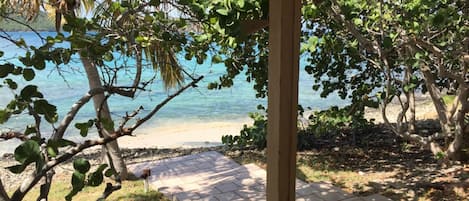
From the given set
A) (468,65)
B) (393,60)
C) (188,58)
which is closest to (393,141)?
(393,60)

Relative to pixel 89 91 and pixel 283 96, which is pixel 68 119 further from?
pixel 283 96

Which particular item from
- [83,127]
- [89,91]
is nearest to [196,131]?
[89,91]

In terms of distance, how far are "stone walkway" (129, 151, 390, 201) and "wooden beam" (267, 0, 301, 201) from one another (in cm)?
183

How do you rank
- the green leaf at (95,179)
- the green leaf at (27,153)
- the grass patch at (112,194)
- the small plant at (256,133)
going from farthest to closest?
the small plant at (256,133)
the grass patch at (112,194)
the green leaf at (95,179)
the green leaf at (27,153)

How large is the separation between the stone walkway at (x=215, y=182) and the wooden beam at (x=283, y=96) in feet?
6.01

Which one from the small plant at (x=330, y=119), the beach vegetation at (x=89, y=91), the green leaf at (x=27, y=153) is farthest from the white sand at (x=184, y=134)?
the green leaf at (x=27, y=153)

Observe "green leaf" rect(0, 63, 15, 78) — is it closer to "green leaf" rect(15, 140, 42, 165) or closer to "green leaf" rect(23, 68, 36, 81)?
"green leaf" rect(23, 68, 36, 81)

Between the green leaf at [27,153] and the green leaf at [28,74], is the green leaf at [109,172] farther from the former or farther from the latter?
the green leaf at [28,74]

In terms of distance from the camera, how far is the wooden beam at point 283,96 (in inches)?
36.9

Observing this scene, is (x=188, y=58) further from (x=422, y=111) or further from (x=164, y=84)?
(x=422, y=111)

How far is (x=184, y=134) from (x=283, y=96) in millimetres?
5042

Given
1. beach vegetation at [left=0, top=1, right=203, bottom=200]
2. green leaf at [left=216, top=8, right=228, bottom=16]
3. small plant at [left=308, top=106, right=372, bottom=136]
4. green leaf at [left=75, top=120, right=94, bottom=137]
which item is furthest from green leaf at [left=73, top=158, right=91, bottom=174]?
small plant at [left=308, top=106, right=372, bottom=136]

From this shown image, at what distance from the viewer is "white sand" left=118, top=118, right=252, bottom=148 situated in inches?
207

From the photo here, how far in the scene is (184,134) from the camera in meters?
5.91
